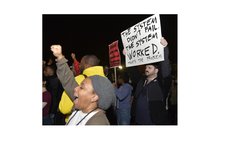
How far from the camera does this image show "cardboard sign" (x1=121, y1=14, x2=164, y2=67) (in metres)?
3.59

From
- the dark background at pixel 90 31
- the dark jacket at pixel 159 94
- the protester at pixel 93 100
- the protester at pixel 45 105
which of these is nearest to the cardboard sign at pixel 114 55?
the dark background at pixel 90 31

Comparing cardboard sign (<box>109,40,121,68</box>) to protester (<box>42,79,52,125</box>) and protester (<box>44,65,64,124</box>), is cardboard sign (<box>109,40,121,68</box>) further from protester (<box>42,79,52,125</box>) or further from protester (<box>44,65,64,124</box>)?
protester (<box>42,79,52,125</box>)

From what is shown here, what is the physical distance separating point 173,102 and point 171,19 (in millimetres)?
853

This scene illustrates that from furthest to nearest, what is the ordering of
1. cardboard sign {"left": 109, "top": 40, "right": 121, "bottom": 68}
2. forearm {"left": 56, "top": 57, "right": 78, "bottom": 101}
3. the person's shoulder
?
cardboard sign {"left": 109, "top": 40, "right": 121, "bottom": 68}
forearm {"left": 56, "top": 57, "right": 78, "bottom": 101}
the person's shoulder

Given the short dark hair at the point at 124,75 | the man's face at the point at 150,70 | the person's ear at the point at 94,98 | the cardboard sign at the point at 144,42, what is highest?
the cardboard sign at the point at 144,42

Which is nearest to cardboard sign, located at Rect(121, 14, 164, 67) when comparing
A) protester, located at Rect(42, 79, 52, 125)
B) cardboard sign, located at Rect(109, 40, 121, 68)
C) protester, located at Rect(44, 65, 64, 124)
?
cardboard sign, located at Rect(109, 40, 121, 68)

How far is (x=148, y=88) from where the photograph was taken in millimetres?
3928

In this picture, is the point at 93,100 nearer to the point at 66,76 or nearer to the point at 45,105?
the point at 66,76

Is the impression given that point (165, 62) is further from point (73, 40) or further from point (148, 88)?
point (73, 40)

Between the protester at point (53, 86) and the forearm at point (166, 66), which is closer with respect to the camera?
the forearm at point (166, 66)

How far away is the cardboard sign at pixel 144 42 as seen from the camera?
359 cm

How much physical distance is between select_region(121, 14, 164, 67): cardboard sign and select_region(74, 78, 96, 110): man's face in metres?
0.98

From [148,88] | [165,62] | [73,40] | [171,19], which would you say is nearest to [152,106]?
[148,88]

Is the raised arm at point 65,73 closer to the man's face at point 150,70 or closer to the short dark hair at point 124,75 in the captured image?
the man's face at point 150,70
